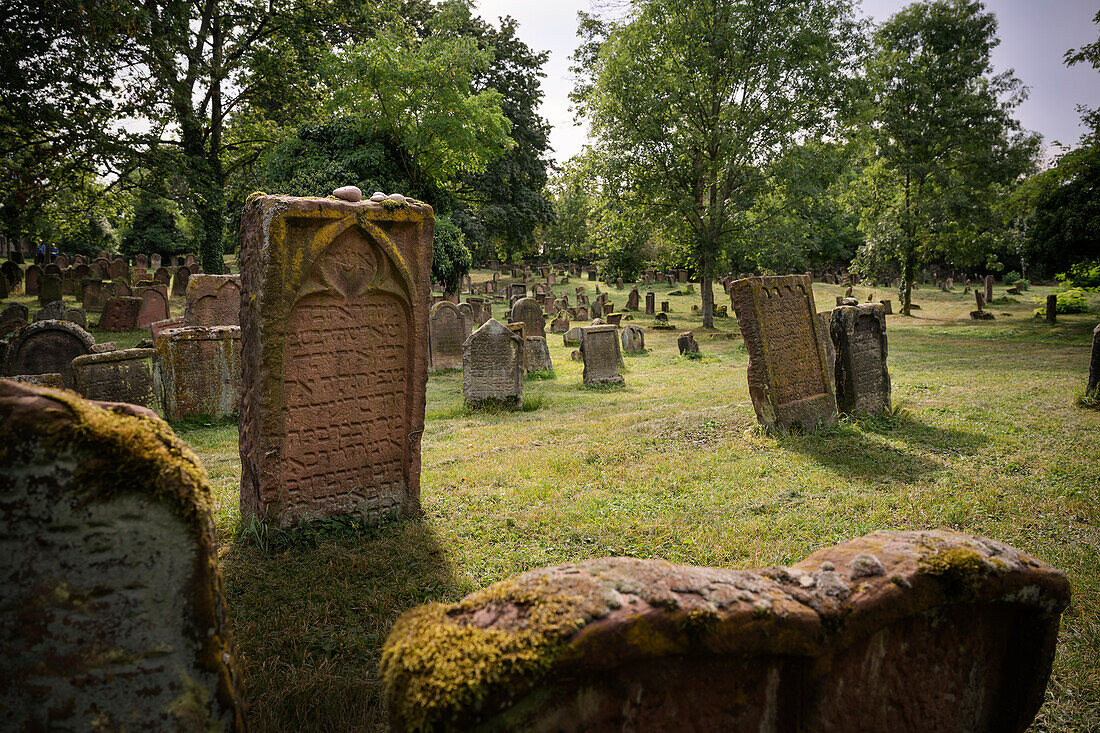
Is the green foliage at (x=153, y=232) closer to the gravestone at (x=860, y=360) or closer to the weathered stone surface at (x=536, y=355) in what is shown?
the weathered stone surface at (x=536, y=355)

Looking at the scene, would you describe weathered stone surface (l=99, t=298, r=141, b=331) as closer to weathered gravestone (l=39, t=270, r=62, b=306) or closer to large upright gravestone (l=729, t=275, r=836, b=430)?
weathered gravestone (l=39, t=270, r=62, b=306)

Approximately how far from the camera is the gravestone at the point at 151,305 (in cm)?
1616

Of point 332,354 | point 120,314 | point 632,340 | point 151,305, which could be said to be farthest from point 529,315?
point 120,314

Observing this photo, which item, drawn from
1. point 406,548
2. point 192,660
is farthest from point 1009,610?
point 406,548

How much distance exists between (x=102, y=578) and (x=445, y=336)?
12.2m

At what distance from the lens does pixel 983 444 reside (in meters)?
5.76

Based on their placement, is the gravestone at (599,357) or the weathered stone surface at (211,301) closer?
the weathered stone surface at (211,301)

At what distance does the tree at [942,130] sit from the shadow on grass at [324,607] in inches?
1010

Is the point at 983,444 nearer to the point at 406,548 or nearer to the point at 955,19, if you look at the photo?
the point at 406,548

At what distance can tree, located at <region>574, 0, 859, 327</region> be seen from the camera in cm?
1914

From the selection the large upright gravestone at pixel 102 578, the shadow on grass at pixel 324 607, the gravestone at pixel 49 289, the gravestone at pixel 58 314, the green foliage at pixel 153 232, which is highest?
the green foliage at pixel 153 232

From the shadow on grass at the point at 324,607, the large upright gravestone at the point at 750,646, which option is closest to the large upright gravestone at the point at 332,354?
the shadow on grass at the point at 324,607

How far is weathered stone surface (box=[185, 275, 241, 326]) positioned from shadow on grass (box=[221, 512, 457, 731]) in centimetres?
825

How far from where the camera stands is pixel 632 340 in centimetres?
1666
